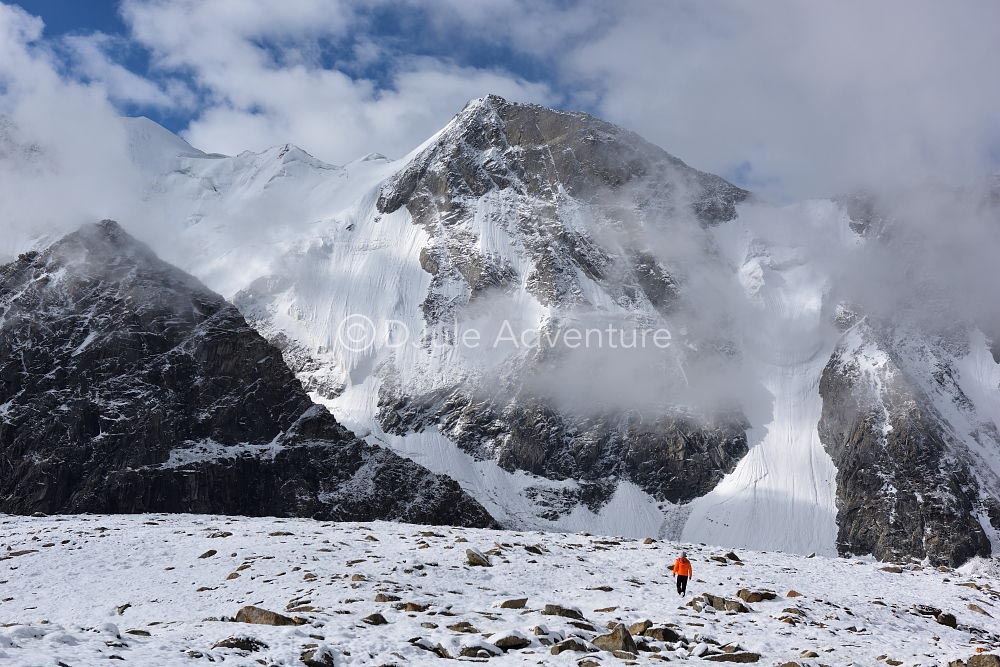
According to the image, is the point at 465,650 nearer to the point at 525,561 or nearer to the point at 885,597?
the point at 525,561


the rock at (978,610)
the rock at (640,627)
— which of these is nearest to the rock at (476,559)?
the rock at (640,627)

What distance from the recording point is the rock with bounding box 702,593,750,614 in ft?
90.7

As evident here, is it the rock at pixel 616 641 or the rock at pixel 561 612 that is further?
the rock at pixel 561 612

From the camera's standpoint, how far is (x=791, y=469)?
182000 mm

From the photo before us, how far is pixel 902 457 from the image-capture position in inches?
6688

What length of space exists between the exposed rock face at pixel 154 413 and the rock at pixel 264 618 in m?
90.5

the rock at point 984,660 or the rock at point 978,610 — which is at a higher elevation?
the rock at point 978,610

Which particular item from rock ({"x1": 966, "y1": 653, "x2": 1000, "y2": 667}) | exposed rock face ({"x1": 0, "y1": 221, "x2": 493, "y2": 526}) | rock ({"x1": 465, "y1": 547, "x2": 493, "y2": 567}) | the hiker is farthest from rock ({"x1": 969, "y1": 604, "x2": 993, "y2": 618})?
exposed rock face ({"x1": 0, "y1": 221, "x2": 493, "y2": 526})

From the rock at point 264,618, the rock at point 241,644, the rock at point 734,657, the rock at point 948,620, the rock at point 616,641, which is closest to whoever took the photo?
the rock at point 241,644

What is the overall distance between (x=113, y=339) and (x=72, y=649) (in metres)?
110

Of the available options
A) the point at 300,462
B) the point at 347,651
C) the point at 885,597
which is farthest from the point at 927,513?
the point at 347,651

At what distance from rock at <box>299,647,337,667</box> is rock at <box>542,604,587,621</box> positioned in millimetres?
8060

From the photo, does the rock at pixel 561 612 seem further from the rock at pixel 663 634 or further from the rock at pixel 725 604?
the rock at pixel 725 604

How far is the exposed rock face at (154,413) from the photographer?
350 feet
